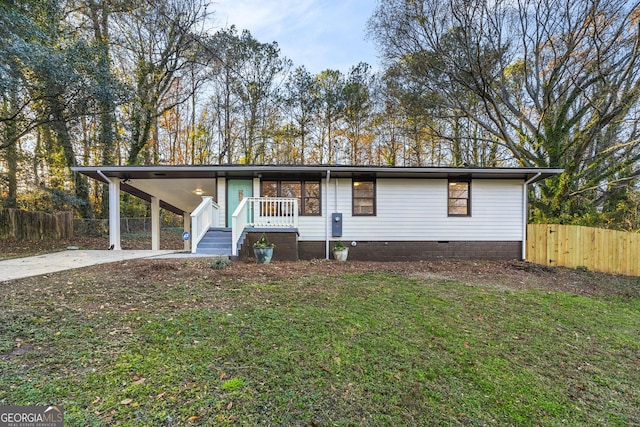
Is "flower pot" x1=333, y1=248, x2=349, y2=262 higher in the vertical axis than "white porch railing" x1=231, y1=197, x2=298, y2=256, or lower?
lower

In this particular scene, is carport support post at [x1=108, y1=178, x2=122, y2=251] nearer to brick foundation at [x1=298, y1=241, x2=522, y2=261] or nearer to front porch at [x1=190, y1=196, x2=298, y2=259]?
front porch at [x1=190, y1=196, x2=298, y2=259]

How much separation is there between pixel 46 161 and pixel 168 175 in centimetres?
984

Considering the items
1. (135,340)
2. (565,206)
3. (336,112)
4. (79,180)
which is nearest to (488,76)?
(565,206)

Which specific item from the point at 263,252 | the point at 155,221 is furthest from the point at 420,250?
the point at 155,221

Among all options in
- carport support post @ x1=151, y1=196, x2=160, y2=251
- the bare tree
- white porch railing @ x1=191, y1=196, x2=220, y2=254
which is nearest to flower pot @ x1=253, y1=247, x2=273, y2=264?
white porch railing @ x1=191, y1=196, x2=220, y2=254

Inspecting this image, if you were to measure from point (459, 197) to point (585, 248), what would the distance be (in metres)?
3.80

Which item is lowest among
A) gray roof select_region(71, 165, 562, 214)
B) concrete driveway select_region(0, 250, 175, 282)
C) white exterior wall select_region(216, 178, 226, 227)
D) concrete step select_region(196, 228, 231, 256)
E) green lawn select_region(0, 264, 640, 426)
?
green lawn select_region(0, 264, 640, 426)

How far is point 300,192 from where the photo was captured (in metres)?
8.91

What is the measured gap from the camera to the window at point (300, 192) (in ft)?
29.0

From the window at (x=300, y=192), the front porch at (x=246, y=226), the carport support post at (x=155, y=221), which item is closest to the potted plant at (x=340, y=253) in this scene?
the front porch at (x=246, y=226)

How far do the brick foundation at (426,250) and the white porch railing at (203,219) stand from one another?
2.85 metres

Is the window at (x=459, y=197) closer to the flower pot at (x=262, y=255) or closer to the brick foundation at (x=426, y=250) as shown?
the brick foundation at (x=426, y=250)

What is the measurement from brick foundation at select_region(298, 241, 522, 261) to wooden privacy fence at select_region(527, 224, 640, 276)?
2.03 ft

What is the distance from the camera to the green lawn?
1.93 m
